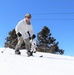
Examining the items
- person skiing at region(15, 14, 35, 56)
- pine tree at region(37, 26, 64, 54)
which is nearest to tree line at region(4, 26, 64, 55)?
pine tree at region(37, 26, 64, 54)

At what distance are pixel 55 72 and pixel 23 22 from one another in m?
5.76

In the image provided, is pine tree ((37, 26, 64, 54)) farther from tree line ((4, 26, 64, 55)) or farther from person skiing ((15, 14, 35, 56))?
person skiing ((15, 14, 35, 56))

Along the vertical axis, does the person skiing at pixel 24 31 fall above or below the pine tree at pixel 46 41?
below

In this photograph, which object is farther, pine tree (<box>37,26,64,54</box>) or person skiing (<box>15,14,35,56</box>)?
pine tree (<box>37,26,64,54</box>)

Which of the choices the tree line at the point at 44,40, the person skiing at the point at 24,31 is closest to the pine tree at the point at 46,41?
the tree line at the point at 44,40

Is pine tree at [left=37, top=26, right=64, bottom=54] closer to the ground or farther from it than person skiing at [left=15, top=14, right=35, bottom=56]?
farther from it

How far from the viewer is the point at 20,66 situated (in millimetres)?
10664

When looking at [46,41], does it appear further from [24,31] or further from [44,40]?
[24,31]

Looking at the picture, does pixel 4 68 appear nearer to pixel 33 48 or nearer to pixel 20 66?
pixel 20 66

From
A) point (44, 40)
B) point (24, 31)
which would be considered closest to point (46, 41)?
point (44, 40)

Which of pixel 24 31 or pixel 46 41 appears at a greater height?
pixel 46 41

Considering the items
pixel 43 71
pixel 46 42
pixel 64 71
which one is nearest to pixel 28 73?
pixel 43 71

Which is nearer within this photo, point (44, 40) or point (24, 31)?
point (24, 31)

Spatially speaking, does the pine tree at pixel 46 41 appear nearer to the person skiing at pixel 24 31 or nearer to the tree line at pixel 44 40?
the tree line at pixel 44 40
